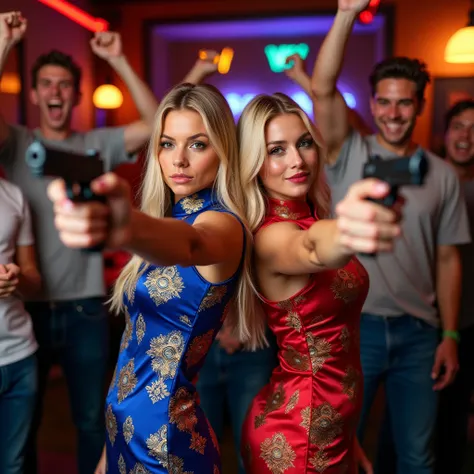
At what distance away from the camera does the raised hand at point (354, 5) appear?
2037 millimetres

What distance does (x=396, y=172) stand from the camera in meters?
0.86

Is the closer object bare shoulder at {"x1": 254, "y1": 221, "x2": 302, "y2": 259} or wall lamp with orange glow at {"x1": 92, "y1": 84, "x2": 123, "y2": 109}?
bare shoulder at {"x1": 254, "y1": 221, "x2": 302, "y2": 259}

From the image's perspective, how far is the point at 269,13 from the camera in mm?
5609

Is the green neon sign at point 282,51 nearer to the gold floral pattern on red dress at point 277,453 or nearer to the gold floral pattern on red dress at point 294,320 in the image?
the gold floral pattern on red dress at point 294,320

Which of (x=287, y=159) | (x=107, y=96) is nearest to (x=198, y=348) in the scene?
(x=287, y=159)

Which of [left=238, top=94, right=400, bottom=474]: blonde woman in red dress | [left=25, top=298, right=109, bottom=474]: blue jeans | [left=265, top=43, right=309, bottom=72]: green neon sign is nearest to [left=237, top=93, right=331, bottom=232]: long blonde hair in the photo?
[left=238, top=94, right=400, bottom=474]: blonde woman in red dress

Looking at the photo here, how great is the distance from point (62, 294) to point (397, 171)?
1915 millimetres

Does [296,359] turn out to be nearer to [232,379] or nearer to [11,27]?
[232,379]

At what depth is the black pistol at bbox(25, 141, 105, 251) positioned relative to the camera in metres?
0.82

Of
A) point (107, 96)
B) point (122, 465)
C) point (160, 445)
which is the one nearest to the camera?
point (160, 445)

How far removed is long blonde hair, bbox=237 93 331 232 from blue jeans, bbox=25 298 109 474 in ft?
3.86

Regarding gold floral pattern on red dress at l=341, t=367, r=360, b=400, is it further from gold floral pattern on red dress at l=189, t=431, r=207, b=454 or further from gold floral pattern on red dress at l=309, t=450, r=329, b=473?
gold floral pattern on red dress at l=189, t=431, r=207, b=454

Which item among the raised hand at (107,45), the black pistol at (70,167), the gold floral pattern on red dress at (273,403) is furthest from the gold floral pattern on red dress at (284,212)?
the raised hand at (107,45)

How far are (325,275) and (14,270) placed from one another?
3.56 ft
